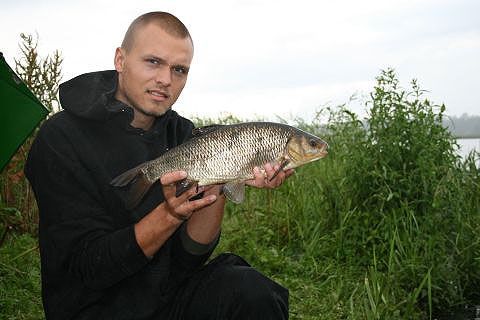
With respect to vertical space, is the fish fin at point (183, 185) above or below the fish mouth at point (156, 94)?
below

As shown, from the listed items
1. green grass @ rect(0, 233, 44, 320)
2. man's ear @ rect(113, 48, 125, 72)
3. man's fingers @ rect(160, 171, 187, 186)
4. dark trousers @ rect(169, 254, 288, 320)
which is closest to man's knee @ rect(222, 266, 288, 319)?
dark trousers @ rect(169, 254, 288, 320)

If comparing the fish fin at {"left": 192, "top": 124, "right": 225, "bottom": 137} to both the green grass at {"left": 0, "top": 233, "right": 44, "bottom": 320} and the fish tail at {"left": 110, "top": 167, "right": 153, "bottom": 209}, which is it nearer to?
the fish tail at {"left": 110, "top": 167, "right": 153, "bottom": 209}

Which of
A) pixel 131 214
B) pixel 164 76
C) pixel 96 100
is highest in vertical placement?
pixel 164 76

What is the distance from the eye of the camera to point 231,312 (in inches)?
96.3

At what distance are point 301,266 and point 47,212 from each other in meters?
2.60

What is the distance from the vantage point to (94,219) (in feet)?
7.62

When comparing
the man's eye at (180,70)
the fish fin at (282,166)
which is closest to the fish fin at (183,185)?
the fish fin at (282,166)

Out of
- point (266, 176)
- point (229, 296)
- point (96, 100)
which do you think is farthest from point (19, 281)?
point (266, 176)

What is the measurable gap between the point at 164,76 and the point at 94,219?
67 cm

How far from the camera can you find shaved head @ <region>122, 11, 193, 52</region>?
2.62m

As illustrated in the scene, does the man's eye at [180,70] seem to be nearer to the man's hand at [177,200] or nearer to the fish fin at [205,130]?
the fish fin at [205,130]

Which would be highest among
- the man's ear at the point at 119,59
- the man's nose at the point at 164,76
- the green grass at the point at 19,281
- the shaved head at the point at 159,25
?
the shaved head at the point at 159,25

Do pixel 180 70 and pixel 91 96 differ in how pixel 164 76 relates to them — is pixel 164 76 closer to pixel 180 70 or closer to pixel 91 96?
pixel 180 70

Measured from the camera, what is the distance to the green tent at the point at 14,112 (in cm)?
287
